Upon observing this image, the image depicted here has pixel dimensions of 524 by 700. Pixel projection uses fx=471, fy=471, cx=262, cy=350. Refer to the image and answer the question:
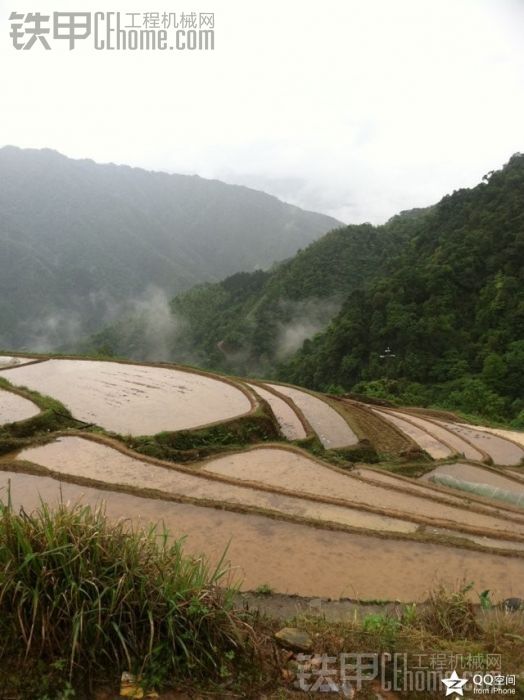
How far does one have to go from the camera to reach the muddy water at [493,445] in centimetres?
1439

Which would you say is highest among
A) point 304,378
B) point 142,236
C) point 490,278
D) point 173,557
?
point 142,236

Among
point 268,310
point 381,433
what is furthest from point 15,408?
point 268,310

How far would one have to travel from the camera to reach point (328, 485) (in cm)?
772

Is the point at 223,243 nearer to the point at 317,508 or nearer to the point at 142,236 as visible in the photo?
the point at 142,236

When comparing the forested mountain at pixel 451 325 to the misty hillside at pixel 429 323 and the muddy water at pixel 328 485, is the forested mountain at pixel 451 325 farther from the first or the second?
the muddy water at pixel 328 485

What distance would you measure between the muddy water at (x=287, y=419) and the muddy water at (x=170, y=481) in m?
3.23

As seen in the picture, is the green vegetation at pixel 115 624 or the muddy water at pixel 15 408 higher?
the green vegetation at pixel 115 624

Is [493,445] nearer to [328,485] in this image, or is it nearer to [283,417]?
[283,417]

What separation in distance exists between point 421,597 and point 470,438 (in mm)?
12893

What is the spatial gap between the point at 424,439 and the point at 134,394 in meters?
8.75

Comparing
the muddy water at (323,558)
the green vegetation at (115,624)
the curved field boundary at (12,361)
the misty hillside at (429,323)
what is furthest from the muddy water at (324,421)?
the misty hillside at (429,323)

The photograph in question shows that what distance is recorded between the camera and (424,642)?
10.5 ft

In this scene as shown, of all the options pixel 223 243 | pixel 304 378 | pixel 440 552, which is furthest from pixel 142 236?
pixel 440 552

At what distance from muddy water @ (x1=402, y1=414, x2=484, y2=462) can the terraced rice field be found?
1.91 m
